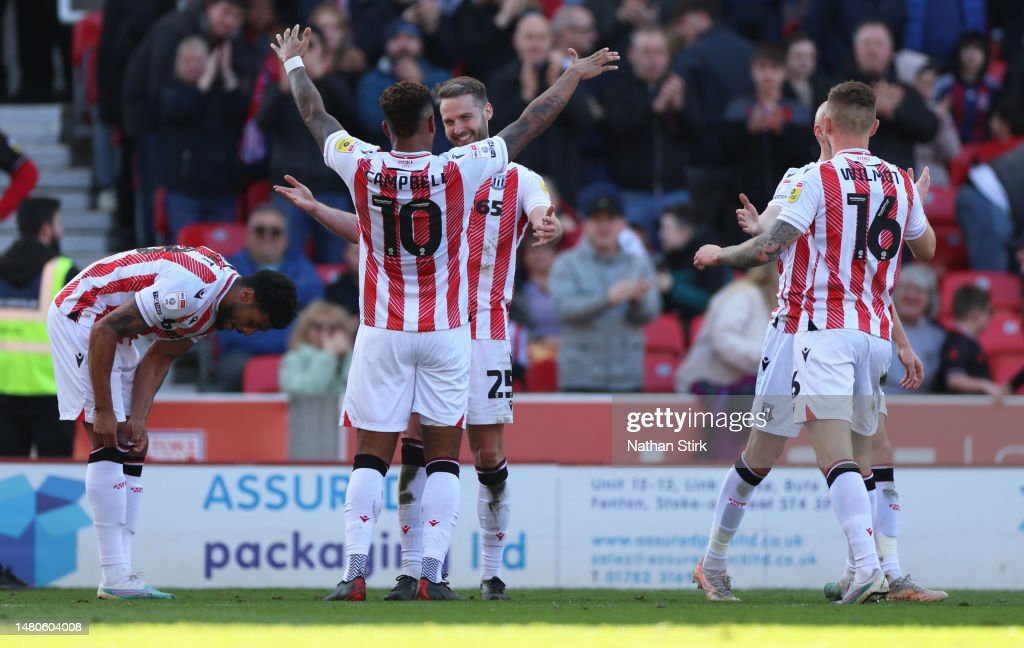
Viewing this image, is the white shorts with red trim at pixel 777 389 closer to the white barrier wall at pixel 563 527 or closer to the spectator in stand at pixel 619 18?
the white barrier wall at pixel 563 527

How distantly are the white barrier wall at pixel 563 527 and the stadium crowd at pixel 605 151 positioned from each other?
1728 millimetres

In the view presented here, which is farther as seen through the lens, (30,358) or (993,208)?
(993,208)

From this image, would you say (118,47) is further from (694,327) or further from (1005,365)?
(1005,365)

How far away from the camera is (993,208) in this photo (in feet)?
49.0

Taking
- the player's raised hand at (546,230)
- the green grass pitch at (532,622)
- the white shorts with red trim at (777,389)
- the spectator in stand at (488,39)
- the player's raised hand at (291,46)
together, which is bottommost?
the green grass pitch at (532,622)

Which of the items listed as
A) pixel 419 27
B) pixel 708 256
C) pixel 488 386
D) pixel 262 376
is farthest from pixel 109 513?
pixel 419 27

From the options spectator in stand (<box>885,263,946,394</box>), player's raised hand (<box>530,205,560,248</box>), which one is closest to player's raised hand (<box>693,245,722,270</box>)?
player's raised hand (<box>530,205,560,248</box>)

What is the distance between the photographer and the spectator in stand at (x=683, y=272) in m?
14.2

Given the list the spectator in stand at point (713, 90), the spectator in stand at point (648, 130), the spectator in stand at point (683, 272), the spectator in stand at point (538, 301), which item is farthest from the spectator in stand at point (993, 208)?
the spectator in stand at point (538, 301)

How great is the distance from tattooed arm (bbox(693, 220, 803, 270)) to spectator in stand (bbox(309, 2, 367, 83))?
7.28 meters

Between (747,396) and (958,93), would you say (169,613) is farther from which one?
(958,93)

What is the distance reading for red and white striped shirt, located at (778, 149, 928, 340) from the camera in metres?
8.14

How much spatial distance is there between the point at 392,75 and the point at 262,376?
9.95ft

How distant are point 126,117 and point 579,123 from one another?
410cm
